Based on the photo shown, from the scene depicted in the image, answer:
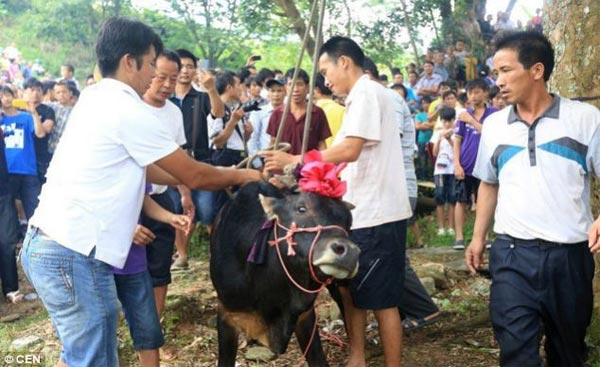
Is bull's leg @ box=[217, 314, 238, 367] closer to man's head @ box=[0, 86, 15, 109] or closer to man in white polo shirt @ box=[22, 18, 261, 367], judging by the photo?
man in white polo shirt @ box=[22, 18, 261, 367]

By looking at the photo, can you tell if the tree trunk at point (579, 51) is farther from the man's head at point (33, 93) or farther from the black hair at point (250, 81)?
the man's head at point (33, 93)

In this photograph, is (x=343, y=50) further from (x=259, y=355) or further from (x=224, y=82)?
(x=224, y=82)

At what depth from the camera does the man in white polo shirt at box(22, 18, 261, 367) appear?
294cm

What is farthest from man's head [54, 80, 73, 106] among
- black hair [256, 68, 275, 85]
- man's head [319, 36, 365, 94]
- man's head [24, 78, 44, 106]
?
man's head [319, 36, 365, 94]

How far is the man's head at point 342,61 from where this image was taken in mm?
4492

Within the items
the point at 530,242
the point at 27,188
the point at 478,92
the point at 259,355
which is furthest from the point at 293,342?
the point at 478,92

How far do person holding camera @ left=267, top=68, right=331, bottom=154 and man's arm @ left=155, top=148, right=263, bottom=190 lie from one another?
2256 mm

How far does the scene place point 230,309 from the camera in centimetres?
439

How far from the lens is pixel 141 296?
3.67m

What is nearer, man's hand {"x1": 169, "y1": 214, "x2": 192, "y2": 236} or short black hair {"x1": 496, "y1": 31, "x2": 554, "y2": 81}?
man's hand {"x1": 169, "y1": 214, "x2": 192, "y2": 236}

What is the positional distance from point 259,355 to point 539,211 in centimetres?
252

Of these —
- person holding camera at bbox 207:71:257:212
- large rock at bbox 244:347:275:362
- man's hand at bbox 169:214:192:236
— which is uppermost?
person holding camera at bbox 207:71:257:212

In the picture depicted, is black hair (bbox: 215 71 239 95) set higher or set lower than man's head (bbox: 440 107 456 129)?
higher

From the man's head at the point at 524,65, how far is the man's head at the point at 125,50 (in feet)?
6.21
